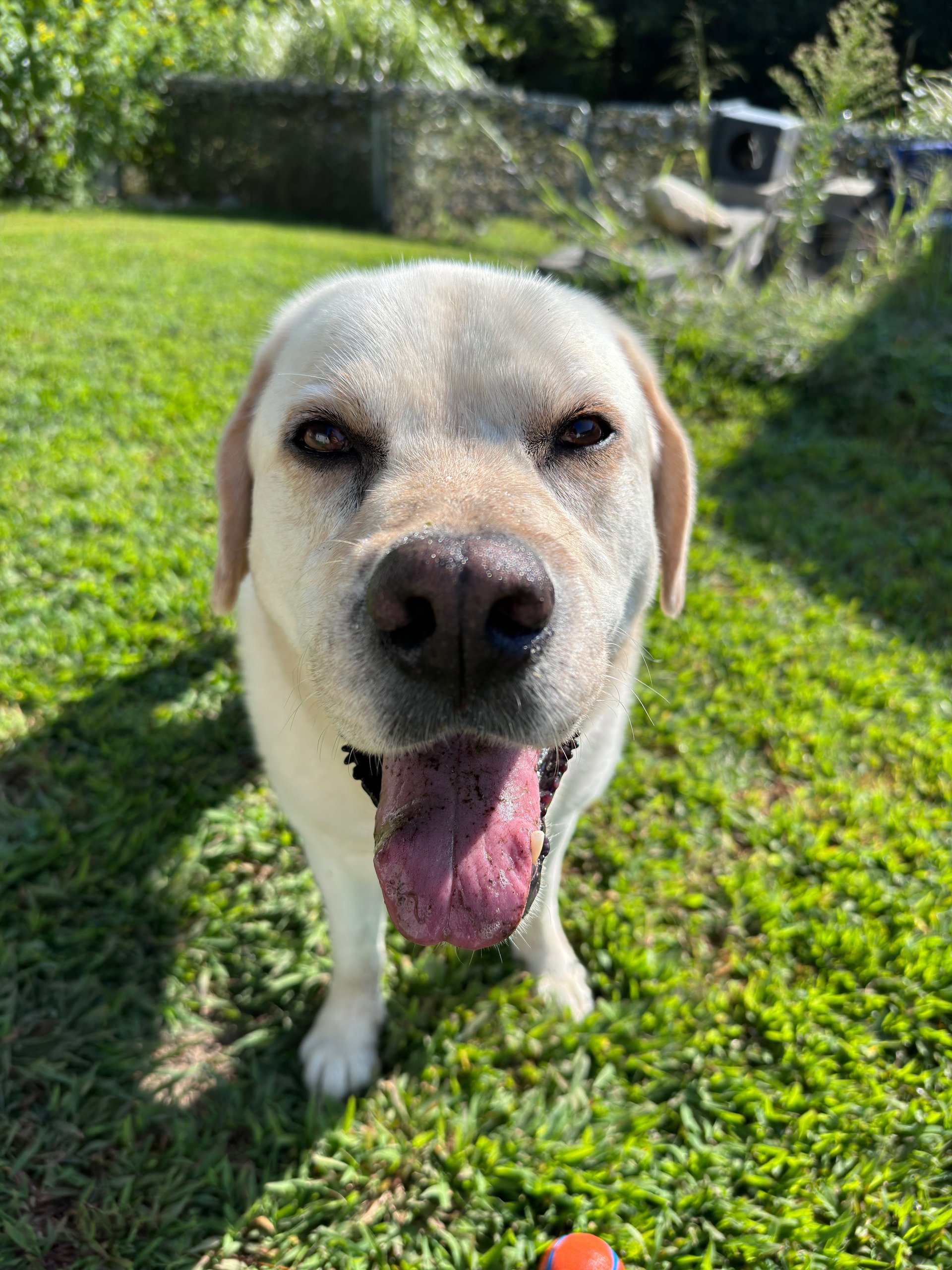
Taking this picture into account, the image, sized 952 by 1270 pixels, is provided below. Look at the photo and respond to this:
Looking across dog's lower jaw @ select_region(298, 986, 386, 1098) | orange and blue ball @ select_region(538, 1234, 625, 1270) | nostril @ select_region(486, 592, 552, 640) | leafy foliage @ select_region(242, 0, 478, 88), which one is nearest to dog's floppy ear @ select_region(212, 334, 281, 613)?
nostril @ select_region(486, 592, 552, 640)

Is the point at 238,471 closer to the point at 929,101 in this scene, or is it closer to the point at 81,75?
the point at 929,101

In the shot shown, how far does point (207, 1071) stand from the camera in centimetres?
218

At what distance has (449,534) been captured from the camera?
4.39 feet

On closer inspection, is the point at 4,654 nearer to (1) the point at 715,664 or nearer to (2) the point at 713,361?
(1) the point at 715,664

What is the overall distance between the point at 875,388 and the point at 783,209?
7.58ft

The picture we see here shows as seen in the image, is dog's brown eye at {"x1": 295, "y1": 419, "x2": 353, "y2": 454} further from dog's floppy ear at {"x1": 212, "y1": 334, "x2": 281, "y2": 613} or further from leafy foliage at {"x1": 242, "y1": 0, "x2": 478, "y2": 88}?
leafy foliage at {"x1": 242, "y1": 0, "x2": 478, "y2": 88}

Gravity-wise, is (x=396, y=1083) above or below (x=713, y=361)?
below

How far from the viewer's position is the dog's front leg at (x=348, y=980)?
2062 mm

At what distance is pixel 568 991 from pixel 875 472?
4830 millimetres

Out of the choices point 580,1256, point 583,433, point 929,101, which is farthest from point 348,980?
point 929,101

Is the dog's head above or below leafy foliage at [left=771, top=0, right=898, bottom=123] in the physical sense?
below

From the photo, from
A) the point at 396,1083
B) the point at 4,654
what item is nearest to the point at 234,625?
the point at 4,654

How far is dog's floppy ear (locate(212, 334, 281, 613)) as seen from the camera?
7.10 ft

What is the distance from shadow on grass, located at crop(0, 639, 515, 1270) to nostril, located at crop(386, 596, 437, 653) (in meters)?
1.51
